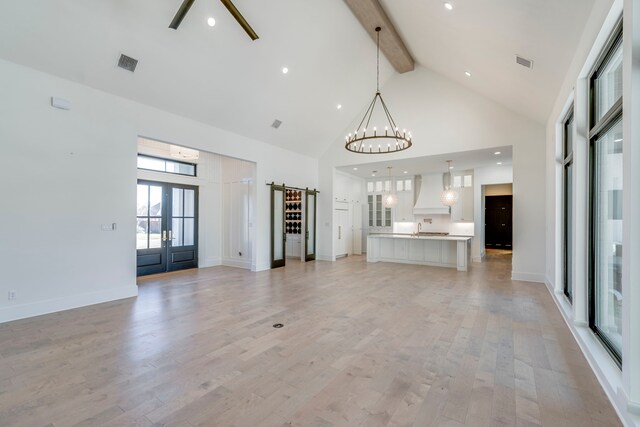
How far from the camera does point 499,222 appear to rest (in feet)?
43.7

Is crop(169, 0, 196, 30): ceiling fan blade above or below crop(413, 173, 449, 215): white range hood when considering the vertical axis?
above

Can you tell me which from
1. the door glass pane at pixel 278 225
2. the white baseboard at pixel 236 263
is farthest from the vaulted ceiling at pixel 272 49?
the white baseboard at pixel 236 263

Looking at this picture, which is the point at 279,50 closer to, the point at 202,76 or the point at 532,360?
the point at 202,76

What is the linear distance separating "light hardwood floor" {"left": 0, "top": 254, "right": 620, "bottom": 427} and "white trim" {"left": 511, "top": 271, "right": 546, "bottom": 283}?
5.04ft

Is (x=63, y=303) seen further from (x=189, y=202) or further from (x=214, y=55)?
Answer: (x=214, y=55)

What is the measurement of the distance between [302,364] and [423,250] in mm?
6683

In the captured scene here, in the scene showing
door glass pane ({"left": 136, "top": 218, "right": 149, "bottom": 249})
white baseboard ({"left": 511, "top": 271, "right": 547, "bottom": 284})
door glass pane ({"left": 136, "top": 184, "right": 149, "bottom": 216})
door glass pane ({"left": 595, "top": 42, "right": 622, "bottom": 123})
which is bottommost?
white baseboard ({"left": 511, "top": 271, "right": 547, "bottom": 284})

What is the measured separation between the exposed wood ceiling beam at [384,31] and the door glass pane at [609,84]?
3.95 metres

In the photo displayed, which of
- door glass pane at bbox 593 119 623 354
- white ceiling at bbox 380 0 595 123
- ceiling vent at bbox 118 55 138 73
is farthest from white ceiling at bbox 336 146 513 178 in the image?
ceiling vent at bbox 118 55 138 73

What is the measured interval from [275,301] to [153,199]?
15.4ft

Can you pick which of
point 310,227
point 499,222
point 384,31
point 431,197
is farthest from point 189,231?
point 499,222

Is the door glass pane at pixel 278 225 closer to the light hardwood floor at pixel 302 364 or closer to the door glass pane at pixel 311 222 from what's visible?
the door glass pane at pixel 311 222

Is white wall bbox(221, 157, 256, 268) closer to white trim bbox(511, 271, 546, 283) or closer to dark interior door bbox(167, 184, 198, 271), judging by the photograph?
dark interior door bbox(167, 184, 198, 271)

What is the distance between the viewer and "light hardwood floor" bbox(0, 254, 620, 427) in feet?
6.82
